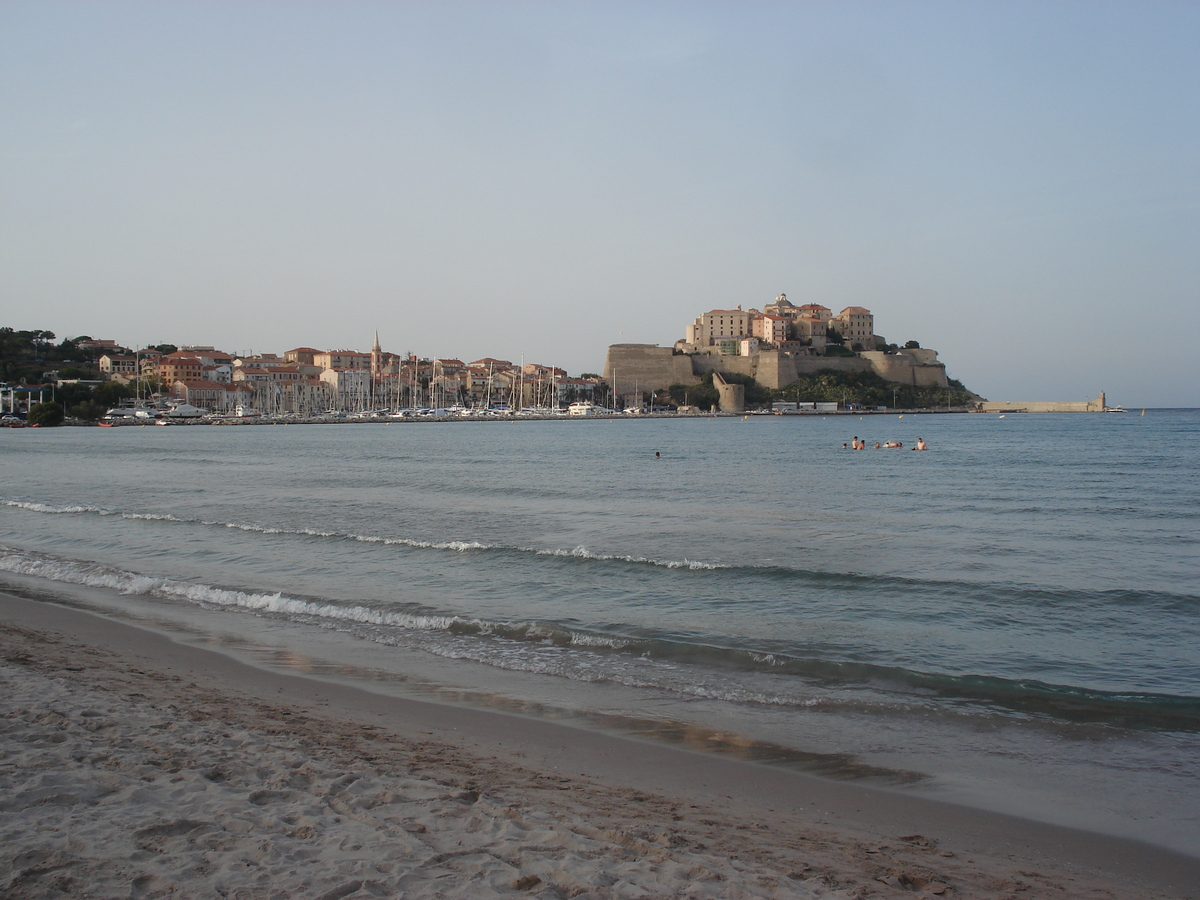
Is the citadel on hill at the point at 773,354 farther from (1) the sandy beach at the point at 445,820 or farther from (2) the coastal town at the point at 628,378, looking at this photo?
(1) the sandy beach at the point at 445,820

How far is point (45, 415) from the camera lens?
73750 millimetres

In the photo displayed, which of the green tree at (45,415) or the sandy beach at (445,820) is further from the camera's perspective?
the green tree at (45,415)

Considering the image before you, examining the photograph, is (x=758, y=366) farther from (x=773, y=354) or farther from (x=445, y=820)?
(x=445, y=820)

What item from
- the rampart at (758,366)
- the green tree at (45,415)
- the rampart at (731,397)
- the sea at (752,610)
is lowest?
the sea at (752,610)

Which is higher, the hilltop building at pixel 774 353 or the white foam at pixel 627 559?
the hilltop building at pixel 774 353

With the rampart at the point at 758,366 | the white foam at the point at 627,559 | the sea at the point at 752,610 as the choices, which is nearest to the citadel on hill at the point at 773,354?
the rampart at the point at 758,366

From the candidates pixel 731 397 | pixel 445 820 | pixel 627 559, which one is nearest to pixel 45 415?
pixel 731 397

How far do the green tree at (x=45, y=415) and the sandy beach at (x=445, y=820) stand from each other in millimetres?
82486

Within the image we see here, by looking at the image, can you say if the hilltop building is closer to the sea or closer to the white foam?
the sea

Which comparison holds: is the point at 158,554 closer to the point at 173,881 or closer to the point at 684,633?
the point at 684,633

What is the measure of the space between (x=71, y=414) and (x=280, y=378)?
30.2m

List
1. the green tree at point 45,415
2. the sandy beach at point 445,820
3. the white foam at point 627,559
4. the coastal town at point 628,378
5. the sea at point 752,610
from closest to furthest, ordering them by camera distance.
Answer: the sandy beach at point 445,820 < the sea at point 752,610 < the white foam at point 627,559 < the green tree at point 45,415 < the coastal town at point 628,378

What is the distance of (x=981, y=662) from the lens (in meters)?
6.80

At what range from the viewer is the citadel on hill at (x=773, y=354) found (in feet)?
335
